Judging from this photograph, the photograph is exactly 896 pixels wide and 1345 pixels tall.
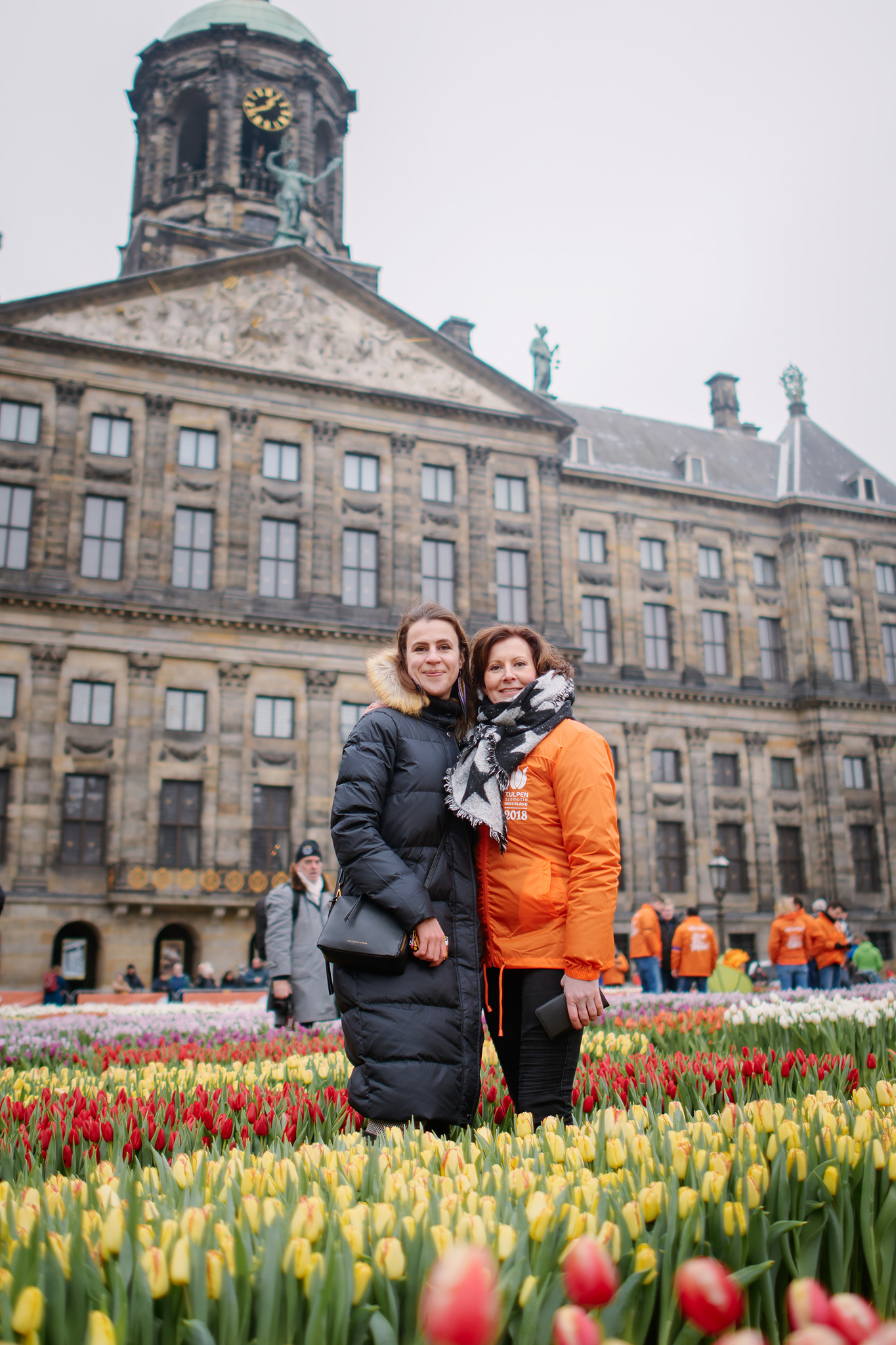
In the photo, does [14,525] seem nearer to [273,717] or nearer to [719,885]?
[273,717]

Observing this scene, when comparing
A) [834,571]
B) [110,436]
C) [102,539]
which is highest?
[110,436]

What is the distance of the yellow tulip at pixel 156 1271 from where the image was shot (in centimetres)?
217

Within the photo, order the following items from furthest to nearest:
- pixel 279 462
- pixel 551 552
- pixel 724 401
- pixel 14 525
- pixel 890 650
→ pixel 724 401, pixel 890 650, pixel 551 552, pixel 279 462, pixel 14 525

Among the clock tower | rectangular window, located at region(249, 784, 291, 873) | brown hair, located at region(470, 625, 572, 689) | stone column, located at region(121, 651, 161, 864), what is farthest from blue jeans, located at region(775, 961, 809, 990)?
the clock tower

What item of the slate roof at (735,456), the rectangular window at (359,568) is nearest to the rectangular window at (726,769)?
the slate roof at (735,456)

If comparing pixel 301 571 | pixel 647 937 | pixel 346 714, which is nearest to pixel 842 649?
pixel 346 714

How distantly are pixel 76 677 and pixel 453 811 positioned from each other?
25182 millimetres

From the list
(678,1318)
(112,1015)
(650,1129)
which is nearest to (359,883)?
(650,1129)

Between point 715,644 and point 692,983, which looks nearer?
point 692,983

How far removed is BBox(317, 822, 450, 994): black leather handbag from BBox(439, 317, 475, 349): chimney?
38.6 m

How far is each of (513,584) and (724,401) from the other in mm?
19159

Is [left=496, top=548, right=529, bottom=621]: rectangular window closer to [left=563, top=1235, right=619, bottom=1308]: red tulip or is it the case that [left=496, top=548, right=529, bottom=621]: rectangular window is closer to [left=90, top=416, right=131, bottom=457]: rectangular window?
[left=90, top=416, right=131, bottom=457]: rectangular window

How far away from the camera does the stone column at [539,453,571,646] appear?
108 ft

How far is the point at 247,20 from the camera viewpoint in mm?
36969
